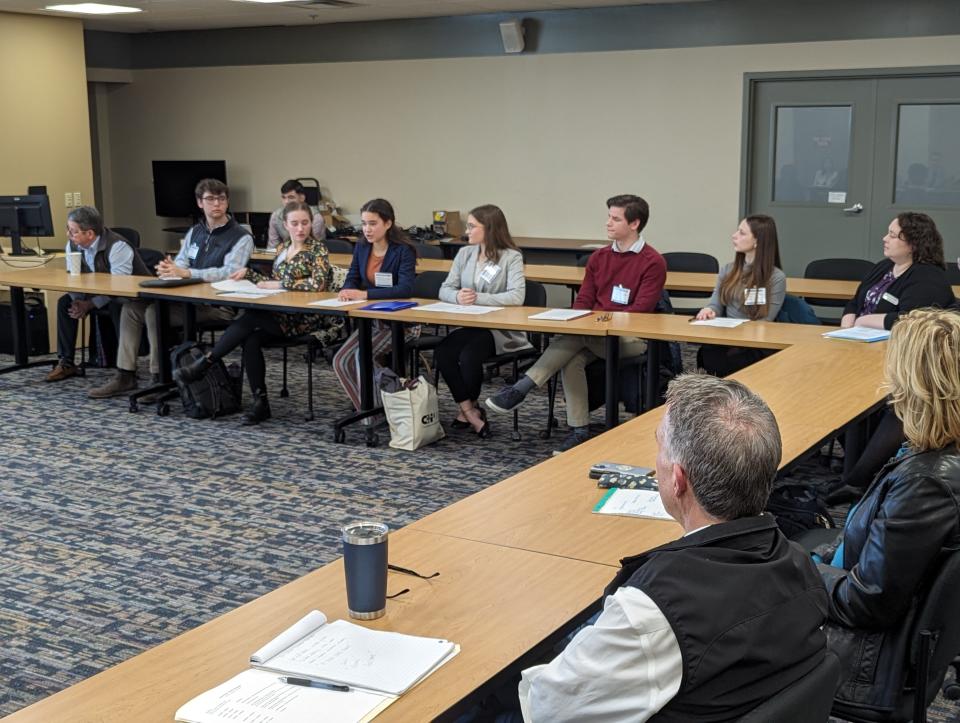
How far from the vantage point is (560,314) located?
5723 mm

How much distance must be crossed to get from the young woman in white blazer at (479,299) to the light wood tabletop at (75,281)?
199 cm

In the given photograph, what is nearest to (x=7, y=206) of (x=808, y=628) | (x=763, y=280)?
(x=763, y=280)

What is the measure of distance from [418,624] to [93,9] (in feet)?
29.1

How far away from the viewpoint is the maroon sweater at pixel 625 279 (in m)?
5.88

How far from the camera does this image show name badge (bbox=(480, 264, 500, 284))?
20.1 ft

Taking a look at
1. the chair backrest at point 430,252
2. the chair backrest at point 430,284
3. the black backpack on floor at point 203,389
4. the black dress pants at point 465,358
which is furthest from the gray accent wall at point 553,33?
the black backpack on floor at point 203,389

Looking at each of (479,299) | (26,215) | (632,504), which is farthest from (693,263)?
(632,504)

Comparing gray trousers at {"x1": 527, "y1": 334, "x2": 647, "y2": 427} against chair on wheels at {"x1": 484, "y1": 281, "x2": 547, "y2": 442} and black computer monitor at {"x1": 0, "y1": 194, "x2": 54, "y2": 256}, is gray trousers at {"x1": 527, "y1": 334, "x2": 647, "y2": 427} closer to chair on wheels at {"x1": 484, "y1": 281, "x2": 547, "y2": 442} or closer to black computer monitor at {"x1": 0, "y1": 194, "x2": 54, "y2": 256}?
chair on wheels at {"x1": 484, "y1": 281, "x2": 547, "y2": 442}

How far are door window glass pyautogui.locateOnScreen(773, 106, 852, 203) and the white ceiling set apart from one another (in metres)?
1.56

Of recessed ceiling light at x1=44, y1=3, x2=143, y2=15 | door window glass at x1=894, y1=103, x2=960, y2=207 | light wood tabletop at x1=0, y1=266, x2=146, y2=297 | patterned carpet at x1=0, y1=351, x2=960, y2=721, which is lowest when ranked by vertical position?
patterned carpet at x1=0, y1=351, x2=960, y2=721

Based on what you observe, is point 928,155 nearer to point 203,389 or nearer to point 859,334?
point 859,334

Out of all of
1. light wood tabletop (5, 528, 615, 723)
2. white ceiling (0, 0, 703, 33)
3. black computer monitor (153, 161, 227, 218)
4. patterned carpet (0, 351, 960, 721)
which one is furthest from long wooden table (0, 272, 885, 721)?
black computer monitor (153, 161, 227, 218)

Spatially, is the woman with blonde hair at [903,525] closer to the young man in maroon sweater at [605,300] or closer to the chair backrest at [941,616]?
the chair backrest at [941,616]

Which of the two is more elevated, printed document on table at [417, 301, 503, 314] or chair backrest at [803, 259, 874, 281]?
chair backrest at [803, 259, 874, 281]
